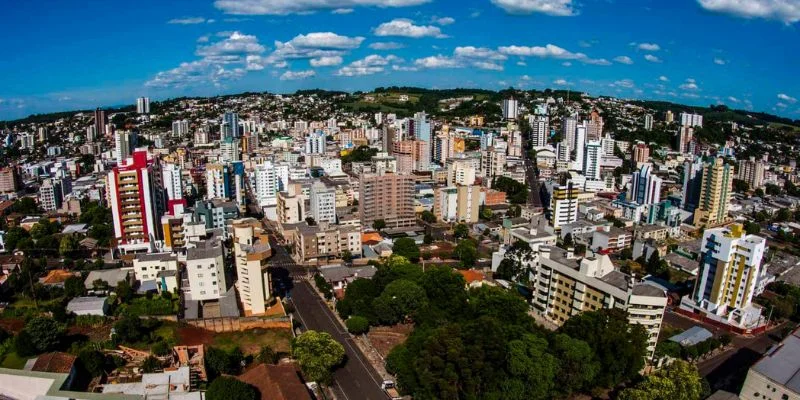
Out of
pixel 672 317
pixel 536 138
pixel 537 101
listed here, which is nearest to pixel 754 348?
pixel 672 317

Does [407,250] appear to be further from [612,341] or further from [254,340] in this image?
[612,341]

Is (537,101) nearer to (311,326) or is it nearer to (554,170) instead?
(554,170)

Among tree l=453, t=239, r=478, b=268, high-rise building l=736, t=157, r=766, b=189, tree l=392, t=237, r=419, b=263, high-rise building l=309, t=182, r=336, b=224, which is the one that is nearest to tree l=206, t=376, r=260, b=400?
tree l=392, t=237, r=419, b=263

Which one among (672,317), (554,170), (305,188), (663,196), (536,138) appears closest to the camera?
(672,317)

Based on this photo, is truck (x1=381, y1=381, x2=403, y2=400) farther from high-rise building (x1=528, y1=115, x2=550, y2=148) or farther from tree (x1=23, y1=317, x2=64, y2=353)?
high-rise building (x1=528, y1=115, x2=550, y2=148)

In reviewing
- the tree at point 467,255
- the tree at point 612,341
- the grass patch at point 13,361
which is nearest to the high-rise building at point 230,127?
the tree at point 467,255

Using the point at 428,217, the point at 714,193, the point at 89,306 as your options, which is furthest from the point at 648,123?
the point at 89,306

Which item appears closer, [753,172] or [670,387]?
[670,387]
